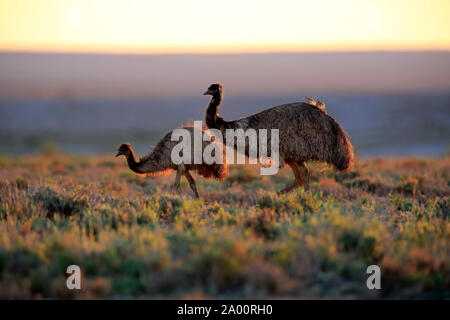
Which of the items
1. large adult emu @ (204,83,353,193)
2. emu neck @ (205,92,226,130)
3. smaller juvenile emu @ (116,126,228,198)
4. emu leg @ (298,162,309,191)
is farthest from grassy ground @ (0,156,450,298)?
emu neck @ (205,92,226,130)

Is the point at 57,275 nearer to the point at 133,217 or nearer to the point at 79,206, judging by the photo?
the point at 133,217

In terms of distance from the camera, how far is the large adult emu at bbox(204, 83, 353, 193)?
10273mm

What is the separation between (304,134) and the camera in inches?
404

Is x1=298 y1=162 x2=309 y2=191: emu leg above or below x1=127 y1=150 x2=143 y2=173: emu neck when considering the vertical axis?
below

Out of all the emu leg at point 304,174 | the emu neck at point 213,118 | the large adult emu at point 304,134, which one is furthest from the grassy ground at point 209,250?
the emu neck at point 213,118

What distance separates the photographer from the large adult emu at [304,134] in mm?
10273

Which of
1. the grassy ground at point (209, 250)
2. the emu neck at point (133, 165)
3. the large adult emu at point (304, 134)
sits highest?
the large adult emu at point (304, 134)

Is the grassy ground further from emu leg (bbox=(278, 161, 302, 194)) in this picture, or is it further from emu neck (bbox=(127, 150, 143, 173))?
emu neck (bbox=(127, 150, 143, 173))

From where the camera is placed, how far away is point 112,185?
12719mm

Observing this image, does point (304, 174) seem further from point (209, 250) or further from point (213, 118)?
point (209, 250)

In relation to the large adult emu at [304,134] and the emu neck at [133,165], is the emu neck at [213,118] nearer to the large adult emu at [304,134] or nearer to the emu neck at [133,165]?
the large adult emu at [304,134]
